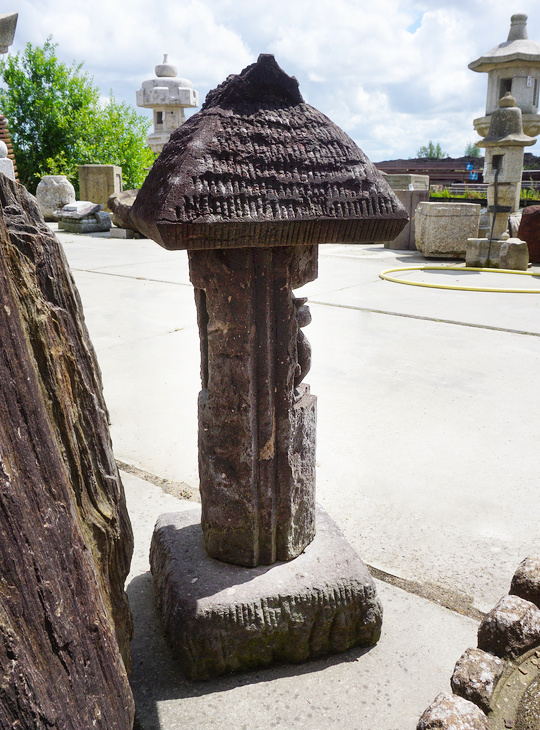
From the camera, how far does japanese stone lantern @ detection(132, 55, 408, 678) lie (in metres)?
1.55

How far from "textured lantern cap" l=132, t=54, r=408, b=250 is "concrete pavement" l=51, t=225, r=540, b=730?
1.23 meters

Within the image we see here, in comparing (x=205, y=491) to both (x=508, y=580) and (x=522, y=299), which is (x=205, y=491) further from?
(x=522, y=299)

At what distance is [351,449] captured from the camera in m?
3.22

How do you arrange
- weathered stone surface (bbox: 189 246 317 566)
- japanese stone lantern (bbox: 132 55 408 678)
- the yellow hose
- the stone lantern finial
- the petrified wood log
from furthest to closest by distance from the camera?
the stone lantern finial, the yellow hose, weathered stone surface (bbox: 189 246 317 566), japanese stone lantern (bbox: 132 55 408 678), the petrified wood log

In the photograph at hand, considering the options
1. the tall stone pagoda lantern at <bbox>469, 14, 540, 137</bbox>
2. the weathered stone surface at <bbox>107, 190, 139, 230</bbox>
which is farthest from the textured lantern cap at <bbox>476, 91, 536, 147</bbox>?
the weathered stone surface at <bbox>107, 190, 139, 230</bbox>

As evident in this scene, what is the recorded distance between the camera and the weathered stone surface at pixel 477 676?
1442 mm

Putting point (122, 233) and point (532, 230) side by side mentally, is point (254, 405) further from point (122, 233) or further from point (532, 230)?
point (122, 233)

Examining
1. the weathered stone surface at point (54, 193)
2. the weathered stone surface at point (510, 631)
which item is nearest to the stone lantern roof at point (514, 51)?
the weathered stone surface at point (54, 193)

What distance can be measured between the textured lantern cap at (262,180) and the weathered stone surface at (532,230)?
8917 mm

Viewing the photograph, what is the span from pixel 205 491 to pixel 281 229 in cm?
85

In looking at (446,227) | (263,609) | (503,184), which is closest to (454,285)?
(446,227)

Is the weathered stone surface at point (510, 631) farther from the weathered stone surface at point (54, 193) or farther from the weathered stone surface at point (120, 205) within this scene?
the weathered stone surface at point (54, 193)

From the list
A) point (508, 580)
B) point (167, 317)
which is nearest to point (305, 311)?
point (508, 580)

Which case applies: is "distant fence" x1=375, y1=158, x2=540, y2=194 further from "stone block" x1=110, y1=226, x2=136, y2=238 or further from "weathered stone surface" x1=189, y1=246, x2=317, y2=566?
"weathered stone surface" x1=189, y1=246, x2=317, y2=566
